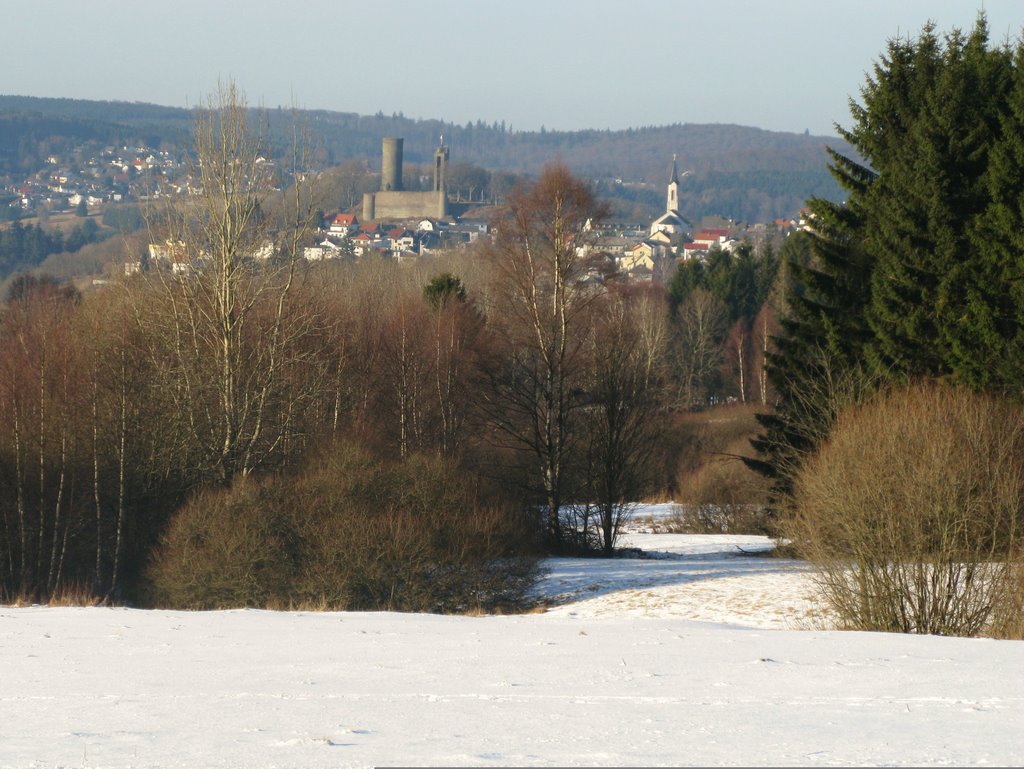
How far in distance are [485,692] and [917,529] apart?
7261 mm

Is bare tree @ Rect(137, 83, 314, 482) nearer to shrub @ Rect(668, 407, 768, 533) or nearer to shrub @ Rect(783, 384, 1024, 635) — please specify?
shrub @ Rect(668, 407, 768, 533)

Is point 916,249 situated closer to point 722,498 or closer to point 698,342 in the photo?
point 722,498

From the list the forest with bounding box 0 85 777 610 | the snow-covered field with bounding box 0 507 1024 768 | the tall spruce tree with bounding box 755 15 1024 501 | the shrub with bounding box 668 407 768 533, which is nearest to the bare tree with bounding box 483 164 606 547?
the forest with bounding box 0 85 777 610

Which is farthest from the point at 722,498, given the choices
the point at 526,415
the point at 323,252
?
the point at 323,252

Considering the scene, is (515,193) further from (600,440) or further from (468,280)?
(468,280)

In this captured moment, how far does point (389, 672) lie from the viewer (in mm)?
11680

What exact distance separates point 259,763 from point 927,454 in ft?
35.0

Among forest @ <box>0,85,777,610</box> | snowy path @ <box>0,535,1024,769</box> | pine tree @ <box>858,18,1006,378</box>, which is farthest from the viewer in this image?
pine tree @ <box>858,18,1006,378</box>

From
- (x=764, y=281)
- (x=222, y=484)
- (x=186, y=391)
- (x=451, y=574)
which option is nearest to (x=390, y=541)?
(x=451, y=574)

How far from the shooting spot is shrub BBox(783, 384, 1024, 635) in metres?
15.1

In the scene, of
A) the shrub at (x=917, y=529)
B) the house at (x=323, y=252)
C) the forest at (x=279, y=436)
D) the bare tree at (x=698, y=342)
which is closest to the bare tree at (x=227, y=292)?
the forest at (x=279, y=436)

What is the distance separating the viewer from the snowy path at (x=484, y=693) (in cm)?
786

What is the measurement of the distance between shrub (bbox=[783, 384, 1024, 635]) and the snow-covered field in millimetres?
1326

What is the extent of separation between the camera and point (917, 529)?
50.3 ft
